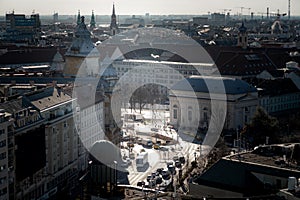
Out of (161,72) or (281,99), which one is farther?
(161,72)

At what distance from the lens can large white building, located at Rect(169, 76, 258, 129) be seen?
2658 cm

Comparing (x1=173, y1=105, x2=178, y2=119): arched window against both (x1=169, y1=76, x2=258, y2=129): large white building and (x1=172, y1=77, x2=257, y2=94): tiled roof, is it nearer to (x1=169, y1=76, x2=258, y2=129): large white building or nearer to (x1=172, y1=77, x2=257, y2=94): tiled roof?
(x1=169, y1=76, x2=258, y2=129): large white building

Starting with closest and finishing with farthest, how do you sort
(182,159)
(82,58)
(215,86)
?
(182,159)
(82,58)
(215,86)

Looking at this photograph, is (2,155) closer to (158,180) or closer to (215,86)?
(158,180)

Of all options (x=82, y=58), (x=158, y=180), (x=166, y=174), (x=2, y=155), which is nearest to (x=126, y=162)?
(x=166, y=174)

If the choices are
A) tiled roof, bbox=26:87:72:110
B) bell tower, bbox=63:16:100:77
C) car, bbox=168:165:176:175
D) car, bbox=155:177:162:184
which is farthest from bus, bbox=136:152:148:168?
bell tower, bbox=63:16:100:77

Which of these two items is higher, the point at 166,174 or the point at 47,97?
the point at 47,97

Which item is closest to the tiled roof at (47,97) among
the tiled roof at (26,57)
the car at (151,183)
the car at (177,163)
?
the car at (151,183)

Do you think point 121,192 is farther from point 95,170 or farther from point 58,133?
point 58,133

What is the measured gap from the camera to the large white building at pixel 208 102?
26578 millimetres

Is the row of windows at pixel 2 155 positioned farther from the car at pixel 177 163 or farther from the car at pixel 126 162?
the car at pixel 177 163

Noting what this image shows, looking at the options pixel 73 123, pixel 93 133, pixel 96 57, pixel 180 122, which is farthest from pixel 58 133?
pixel 180 122

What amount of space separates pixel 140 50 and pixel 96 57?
2060 centimetres

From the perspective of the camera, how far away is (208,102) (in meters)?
27.1
